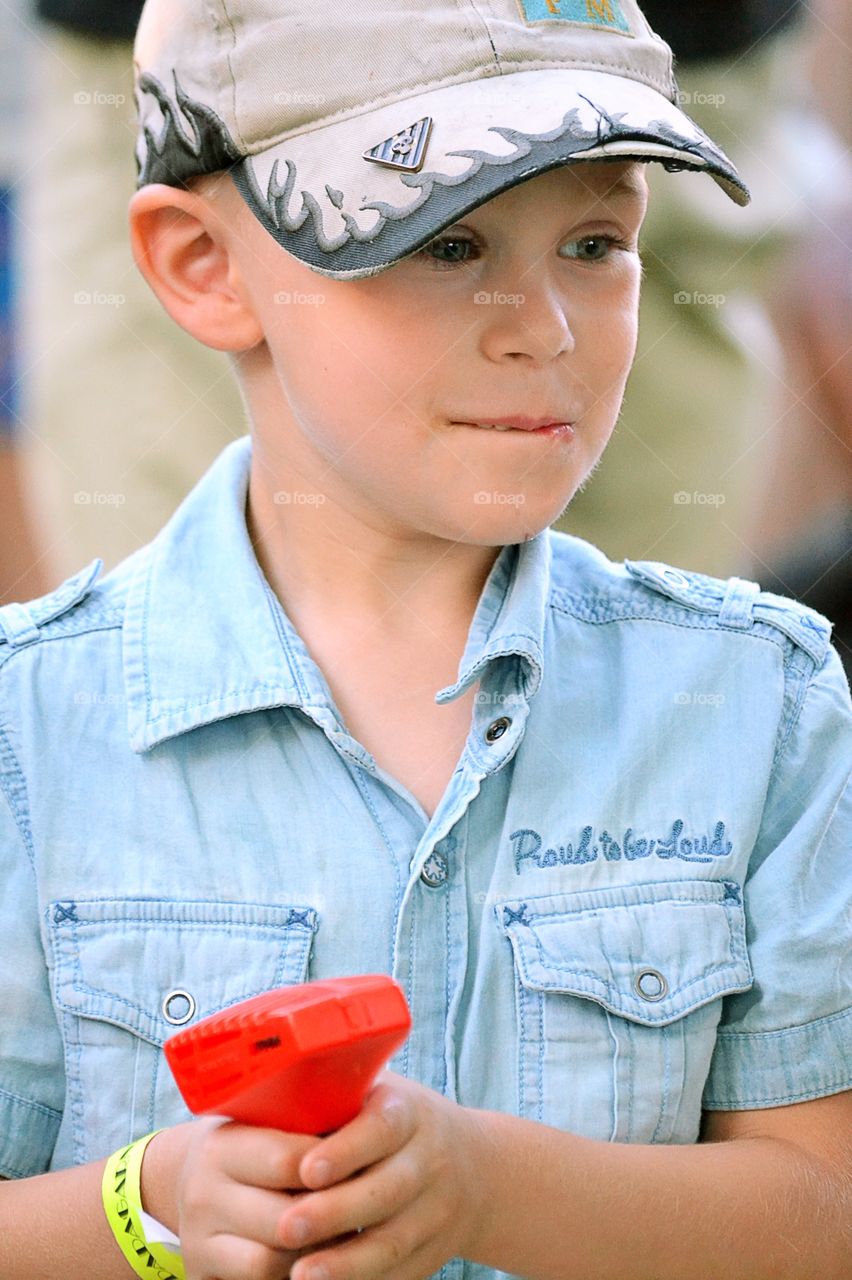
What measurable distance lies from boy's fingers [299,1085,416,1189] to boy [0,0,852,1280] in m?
0.12

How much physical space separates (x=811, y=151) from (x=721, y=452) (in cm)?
46

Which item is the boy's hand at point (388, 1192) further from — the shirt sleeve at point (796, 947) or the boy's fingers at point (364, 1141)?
the shirt sleeve at point (796, 947)

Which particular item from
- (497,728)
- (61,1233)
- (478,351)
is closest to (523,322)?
(478,351)

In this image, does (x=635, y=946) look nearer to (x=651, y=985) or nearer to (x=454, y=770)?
(x=651, y=985)

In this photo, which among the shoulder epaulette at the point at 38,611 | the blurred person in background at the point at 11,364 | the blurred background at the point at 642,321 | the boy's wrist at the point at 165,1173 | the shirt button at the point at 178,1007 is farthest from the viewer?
the blurred person in background at the point at 11,364

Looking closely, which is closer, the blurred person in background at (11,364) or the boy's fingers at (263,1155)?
Answer: the boy's fingers at (263,1155)

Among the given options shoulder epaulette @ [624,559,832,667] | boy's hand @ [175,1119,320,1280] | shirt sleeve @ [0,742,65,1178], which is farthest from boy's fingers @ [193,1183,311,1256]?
shoulder epaulette @ [624,559,832,667]

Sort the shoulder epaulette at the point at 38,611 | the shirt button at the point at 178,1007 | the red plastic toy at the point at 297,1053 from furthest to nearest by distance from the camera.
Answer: the shoulder epaulette at the point at 38,611
the shirt button at the point at 178,1007
the red plastic toy at the point at 297,1053

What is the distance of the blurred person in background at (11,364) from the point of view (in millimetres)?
2188

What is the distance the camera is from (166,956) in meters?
1.17

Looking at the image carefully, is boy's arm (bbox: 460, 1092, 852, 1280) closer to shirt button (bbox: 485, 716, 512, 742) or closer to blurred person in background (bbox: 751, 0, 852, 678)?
shirt button (bbox: 485, 716, 512, 742)

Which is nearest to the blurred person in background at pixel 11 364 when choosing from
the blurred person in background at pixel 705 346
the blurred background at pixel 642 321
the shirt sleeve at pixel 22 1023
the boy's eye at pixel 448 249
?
the blurred background at pixel 642 321

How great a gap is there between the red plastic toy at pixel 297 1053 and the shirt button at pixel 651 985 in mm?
303

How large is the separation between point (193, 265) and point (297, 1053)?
2.19ft
